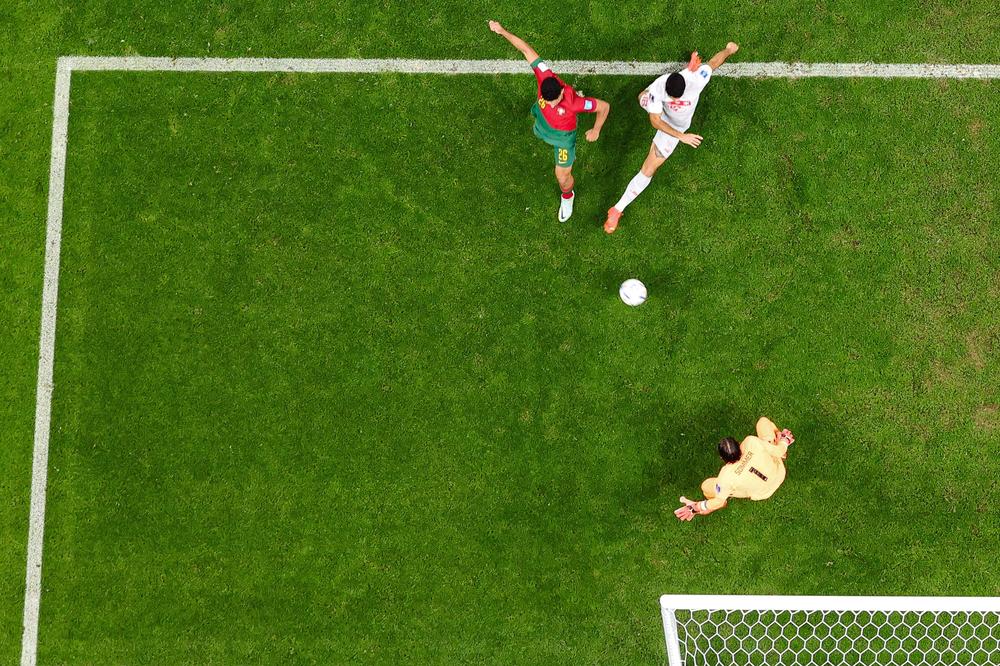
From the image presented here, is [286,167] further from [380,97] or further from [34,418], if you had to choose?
[34,418]

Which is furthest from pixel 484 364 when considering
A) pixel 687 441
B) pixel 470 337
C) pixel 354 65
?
pixel 354 65

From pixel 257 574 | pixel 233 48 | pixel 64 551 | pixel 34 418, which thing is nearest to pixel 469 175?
pixel 233 48

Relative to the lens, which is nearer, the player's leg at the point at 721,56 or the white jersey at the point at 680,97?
the white jersey at the point at 680,97

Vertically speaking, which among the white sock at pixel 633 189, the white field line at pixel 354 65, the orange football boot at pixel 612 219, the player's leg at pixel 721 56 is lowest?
the orange football boot at pixel 612 219

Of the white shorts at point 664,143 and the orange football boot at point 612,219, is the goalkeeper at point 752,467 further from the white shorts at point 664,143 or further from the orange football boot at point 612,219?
the white shorts at point 664,143

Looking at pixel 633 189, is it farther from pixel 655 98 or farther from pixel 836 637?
pixel 836 637

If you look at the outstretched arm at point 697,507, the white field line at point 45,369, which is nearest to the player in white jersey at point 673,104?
the outstretched arm at point 697,507

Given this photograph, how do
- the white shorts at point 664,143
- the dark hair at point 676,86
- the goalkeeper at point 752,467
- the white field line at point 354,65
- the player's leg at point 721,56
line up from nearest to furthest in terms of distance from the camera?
the dark hair at point 676,86 < the goalkeeper at point 752,467 < the player's leg at point 721,56 < the white shorts at point 664,143 < the white field line at point 354,65
